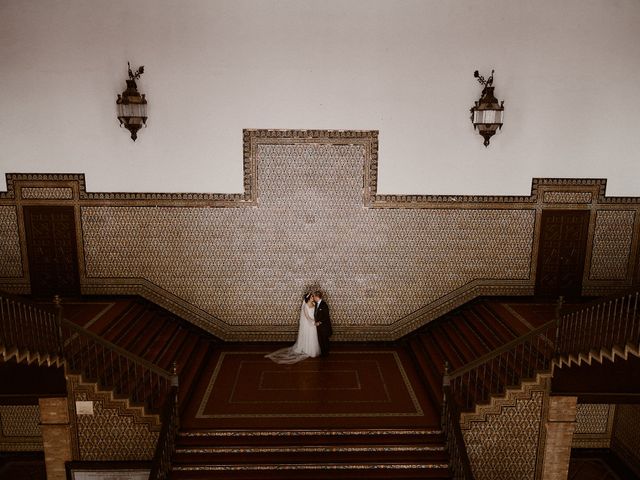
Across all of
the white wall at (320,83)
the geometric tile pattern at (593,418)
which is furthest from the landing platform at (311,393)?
the geometric tile pattern at (593,418)

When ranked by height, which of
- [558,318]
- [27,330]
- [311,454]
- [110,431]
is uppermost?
[558,318]

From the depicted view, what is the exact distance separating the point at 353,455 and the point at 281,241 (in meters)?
3.23

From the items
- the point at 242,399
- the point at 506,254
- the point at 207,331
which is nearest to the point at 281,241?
the point at 207,331

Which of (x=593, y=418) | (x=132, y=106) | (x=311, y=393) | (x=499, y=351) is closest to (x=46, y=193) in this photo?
(x=132, y=106)

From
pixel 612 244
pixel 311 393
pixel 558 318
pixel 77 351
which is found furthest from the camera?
pixel 612 244

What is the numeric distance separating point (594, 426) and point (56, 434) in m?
7.52

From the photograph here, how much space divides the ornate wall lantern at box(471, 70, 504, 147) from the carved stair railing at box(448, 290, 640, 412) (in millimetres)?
2836

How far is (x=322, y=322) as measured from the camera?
771 centimetres

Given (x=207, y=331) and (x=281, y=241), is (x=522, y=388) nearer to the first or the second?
(x=281, y=241)

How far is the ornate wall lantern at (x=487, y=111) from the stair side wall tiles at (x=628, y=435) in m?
4.49

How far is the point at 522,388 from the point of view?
603 cm

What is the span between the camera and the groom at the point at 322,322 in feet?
25.3

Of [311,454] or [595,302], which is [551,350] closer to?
[595,302]

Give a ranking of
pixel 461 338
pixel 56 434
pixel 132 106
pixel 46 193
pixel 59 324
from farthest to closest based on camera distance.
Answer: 1. pixel 46 193
2. pixel 461 338
3. pixel 132 106
4. pixel 56 434
5. pixel 59 324
